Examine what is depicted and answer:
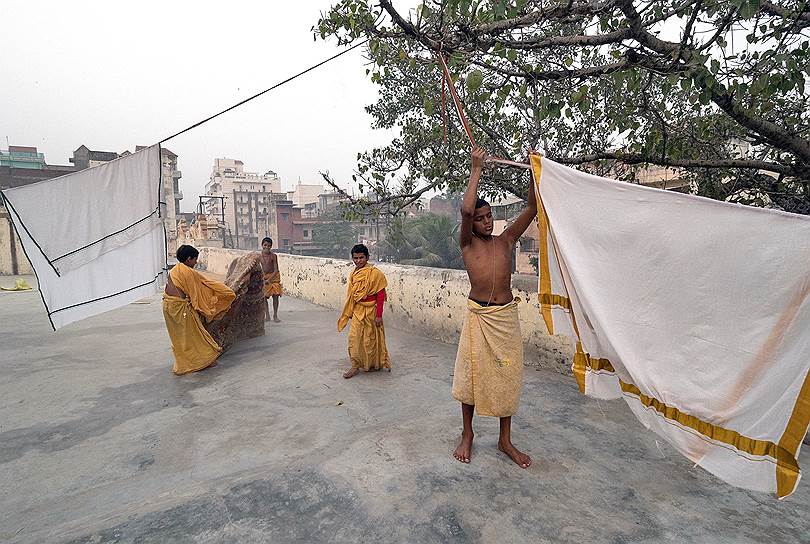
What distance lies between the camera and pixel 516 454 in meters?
2.94

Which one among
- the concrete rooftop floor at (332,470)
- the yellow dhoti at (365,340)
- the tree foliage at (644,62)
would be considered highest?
the tree foliage at (644,62)

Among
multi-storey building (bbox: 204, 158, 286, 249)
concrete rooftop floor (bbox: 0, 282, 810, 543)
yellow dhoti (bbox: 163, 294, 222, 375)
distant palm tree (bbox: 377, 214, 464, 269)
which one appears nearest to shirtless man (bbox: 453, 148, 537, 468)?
concrete rooftop floor (bbox: 0, 282, 810, 543)

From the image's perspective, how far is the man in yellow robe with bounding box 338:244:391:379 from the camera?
4.89m

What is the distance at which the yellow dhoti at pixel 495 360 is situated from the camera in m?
2.88

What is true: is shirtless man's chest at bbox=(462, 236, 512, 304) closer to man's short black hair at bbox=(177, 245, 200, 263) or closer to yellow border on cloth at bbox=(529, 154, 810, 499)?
yellow border on cloth at bbox=(529, 154, 810, 499)

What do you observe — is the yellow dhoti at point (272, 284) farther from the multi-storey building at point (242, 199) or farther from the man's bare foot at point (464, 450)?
the multi-storey building at point (242, 199)

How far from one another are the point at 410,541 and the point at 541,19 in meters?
2.84

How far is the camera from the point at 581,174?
2.27 m

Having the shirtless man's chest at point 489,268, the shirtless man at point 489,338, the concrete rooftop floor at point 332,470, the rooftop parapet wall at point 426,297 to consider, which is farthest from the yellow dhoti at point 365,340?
the shirtless man's chest at point 489,268

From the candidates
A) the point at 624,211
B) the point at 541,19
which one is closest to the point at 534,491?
the point at 624,211

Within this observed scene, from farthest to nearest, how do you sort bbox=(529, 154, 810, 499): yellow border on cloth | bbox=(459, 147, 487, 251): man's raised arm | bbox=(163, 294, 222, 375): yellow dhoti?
1. bbox=(163, 294, 222, 375): yellow dhoti
2. bbox=(459, 147, 487, 251): man's raised arm
3. bbox=(529, 154, 810, 499): yellow border on cloth

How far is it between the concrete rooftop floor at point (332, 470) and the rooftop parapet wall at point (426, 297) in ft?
1.08

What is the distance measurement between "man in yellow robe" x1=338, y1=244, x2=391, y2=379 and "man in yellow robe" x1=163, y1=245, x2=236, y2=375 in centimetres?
174

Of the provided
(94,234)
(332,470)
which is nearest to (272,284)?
(94,234)
